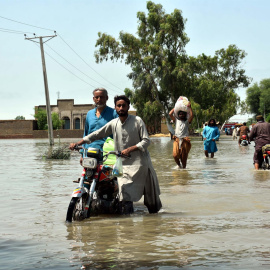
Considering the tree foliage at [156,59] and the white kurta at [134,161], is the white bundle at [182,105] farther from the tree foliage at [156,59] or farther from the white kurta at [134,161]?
the tree foliage at [156,59]

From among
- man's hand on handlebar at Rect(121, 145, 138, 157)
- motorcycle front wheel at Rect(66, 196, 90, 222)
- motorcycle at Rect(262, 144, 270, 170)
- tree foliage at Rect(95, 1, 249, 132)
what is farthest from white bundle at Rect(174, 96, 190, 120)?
tree foliage at Rect(95, 1, 249, 132)

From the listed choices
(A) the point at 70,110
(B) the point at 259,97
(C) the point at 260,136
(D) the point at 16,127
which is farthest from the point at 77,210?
(B) the point at 259,97

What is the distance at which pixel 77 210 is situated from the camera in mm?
7852

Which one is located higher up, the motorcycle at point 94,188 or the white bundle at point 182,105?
the white bundle at point 182,105

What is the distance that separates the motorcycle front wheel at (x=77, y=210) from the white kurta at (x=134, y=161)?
537mm

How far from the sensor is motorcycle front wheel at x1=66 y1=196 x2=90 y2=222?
7.73 metres

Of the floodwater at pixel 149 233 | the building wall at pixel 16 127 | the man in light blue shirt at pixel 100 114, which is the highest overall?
the building wall at pixel 16 127

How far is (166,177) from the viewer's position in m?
14.7

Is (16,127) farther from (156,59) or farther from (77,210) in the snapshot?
(77,210)

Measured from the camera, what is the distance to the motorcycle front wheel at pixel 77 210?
773 cm

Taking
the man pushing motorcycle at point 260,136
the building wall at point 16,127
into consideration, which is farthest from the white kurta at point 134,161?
the building wall at point 16,127

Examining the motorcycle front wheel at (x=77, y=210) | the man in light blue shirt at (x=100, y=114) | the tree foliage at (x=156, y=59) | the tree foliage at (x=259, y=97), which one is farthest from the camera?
the tree foliage at (x=259, y=97)

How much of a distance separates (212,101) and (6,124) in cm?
3962

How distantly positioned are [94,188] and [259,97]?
12610 centimetres
